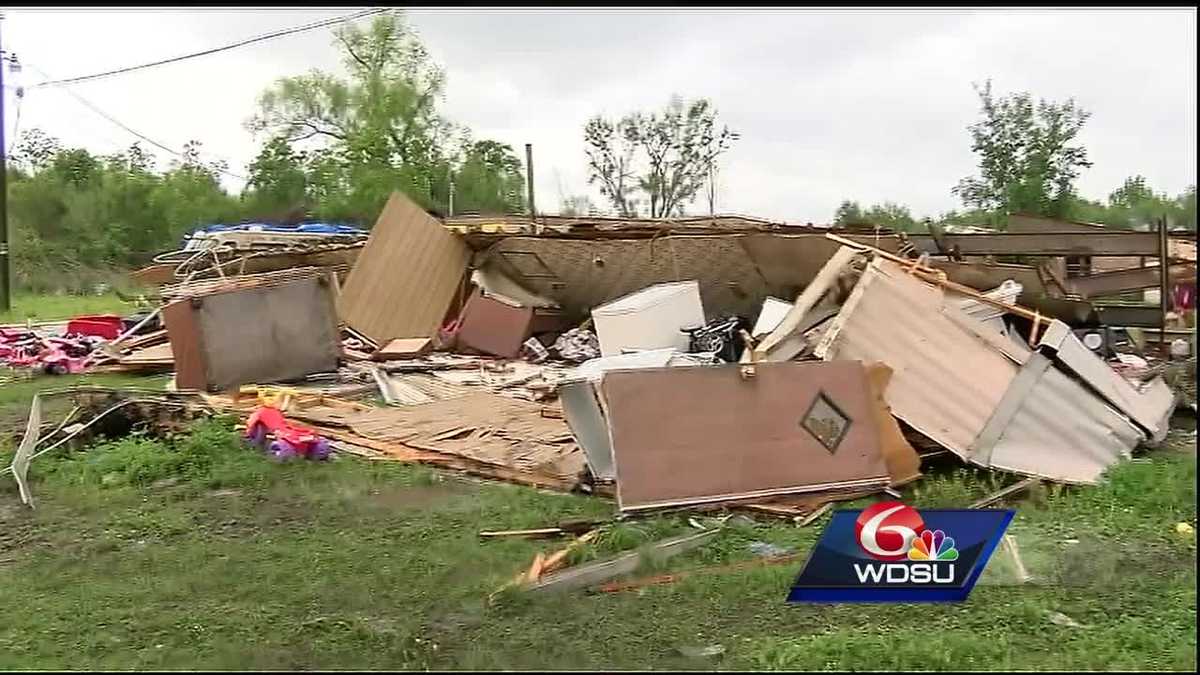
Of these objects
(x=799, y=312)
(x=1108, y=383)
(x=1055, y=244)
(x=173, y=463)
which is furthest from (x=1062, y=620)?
(x=1055, y=244)

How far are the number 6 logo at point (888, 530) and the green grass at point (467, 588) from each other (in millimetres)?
364

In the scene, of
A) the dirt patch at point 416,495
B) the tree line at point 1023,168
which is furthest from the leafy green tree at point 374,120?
the dirt patch at point 416,495

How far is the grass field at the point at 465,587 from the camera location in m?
3.60

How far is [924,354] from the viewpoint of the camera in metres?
6.30

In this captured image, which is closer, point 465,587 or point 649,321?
point 465,587

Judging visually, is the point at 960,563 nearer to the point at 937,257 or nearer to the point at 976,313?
the point at 976,313

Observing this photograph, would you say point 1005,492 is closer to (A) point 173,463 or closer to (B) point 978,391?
(B) point 978,391

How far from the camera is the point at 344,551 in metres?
4.98

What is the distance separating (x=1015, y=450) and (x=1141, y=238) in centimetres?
369

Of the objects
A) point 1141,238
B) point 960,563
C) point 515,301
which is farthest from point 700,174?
point 960,563

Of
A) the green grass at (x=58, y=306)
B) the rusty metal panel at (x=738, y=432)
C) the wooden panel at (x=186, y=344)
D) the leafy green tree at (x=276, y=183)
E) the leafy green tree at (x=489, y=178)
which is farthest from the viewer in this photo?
the leafy green tree at (x=489, y=178)

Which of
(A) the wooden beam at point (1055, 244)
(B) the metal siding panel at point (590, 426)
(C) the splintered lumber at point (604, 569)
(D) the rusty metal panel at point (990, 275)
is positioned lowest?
(C) the splintered lumber at point (604, 569)

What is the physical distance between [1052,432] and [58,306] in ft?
70.6

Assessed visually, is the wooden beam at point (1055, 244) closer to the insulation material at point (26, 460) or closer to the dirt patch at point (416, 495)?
the dirt patch at point (416, 495)
